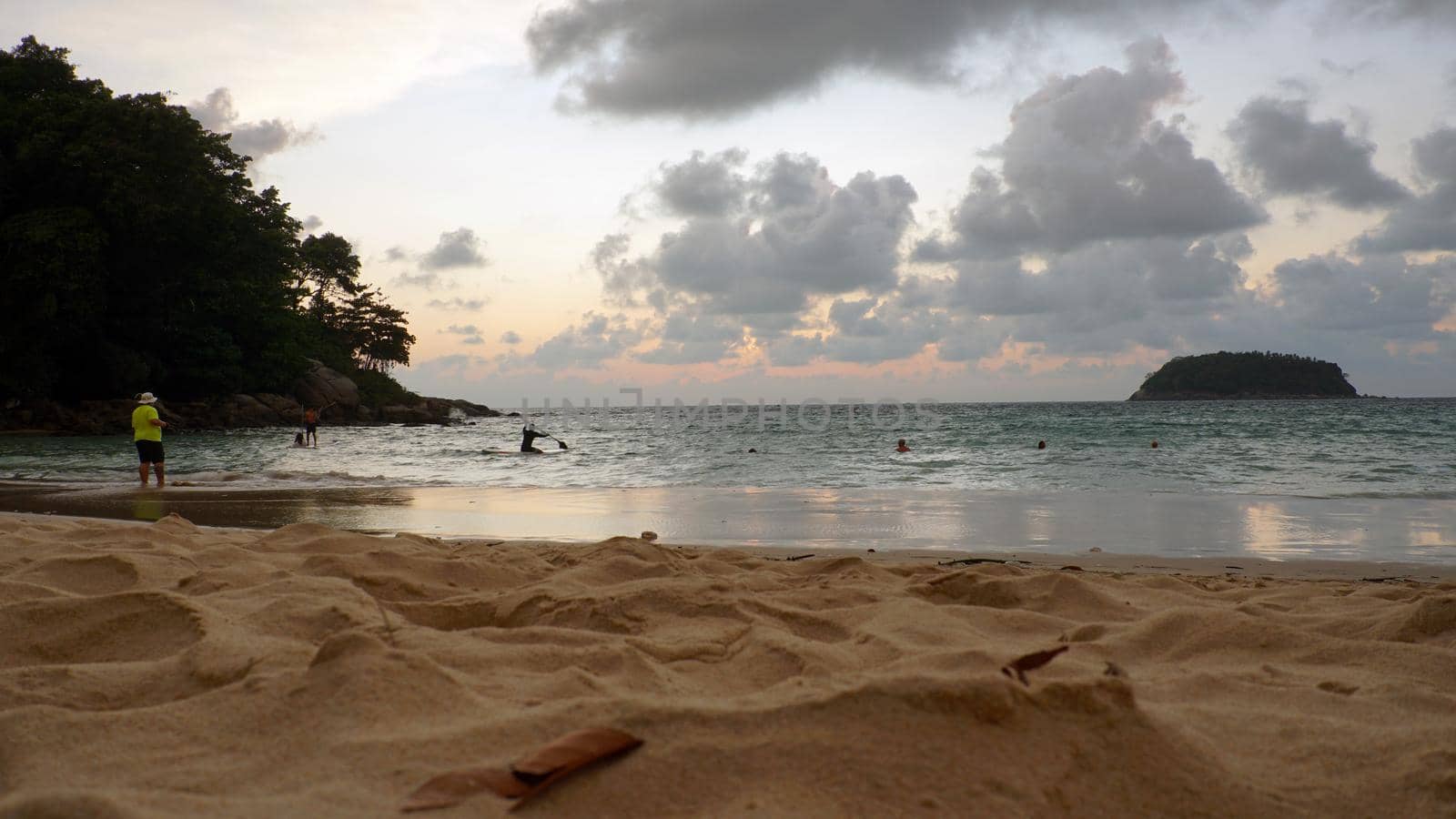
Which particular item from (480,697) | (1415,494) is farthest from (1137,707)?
(1415,494)

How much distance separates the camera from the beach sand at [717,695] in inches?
49.0

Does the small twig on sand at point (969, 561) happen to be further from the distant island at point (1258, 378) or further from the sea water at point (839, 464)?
the distant island at point (1258, 378)

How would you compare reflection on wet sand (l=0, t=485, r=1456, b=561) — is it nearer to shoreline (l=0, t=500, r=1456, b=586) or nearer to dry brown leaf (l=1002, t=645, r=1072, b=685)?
shoreline (l=0, t=500, r=1456, b=586)

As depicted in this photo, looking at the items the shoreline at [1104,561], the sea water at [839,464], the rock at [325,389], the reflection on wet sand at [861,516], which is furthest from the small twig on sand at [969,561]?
the rock at [325,389]

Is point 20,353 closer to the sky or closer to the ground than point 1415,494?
closer to the sky

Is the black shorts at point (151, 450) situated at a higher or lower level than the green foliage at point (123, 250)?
lower

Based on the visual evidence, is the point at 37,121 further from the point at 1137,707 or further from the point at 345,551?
the point at 1137,707

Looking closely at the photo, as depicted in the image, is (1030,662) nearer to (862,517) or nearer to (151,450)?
(862,517)

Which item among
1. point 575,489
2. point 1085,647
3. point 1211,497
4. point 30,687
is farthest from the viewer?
point 575,489

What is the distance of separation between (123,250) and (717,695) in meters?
35.4

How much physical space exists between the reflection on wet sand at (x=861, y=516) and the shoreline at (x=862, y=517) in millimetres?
18

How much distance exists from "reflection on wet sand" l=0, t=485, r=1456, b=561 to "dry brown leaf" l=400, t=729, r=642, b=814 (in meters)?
4.31

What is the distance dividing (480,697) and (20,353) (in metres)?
33.9

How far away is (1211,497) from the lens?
880 cm
